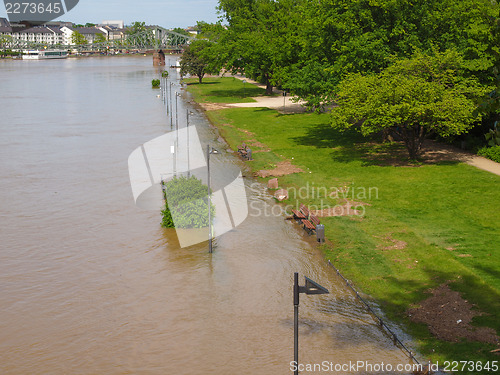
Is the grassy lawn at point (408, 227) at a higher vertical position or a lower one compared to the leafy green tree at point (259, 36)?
lower

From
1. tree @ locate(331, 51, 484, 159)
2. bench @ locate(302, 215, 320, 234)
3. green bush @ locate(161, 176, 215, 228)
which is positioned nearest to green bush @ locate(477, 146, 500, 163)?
tree @ locate(331, 51, 484, 159)

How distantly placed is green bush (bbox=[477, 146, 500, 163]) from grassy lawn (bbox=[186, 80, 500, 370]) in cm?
254

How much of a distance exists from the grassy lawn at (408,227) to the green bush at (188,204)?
19.2 ft

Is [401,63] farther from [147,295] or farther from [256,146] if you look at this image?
[147,295]

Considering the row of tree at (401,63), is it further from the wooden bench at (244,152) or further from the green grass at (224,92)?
the green grass at (224,92)

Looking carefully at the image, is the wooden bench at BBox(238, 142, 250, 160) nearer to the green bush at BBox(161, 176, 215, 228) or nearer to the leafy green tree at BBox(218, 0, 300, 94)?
the green bush at BBox(161, 176, 215, 228)

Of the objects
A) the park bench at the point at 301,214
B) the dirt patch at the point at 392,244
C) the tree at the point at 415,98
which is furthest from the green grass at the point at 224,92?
the dirt patch at the point at 392,244

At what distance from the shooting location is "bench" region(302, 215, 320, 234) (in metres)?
25.2

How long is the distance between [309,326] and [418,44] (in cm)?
2866

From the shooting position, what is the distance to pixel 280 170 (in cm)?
3672

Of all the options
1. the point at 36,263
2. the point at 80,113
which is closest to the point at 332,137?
the point at 36,263

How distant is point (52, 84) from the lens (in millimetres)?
118125

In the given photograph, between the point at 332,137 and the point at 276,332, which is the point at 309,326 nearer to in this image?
the point at 276,332

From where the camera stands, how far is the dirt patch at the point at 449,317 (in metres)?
16.0
